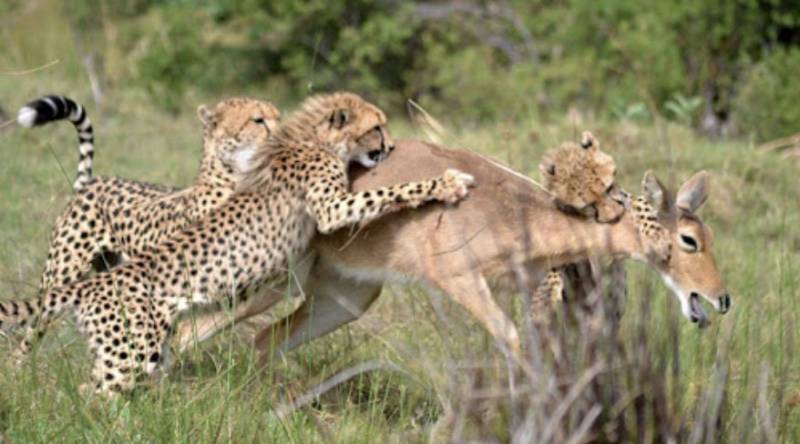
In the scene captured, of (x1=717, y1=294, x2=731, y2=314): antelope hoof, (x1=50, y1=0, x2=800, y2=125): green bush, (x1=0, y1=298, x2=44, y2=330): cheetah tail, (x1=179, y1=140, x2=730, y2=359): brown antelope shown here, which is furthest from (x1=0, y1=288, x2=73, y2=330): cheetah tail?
(x1=50, y1=0, x2=800, y2=125): green bush

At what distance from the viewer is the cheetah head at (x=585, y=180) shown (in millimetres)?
5270

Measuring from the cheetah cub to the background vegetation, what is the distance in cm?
33

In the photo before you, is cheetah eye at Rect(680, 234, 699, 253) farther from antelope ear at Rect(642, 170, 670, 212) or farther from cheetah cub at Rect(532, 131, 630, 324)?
cheetah cub at Rect(532, 131, 630, 324)

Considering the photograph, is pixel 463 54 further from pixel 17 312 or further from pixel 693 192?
pixel 17 312

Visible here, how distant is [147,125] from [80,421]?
25.5ft

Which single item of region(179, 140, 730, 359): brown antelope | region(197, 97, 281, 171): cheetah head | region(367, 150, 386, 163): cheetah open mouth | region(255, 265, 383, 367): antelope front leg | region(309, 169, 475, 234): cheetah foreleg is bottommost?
region(255, 265, 383, 367): antelope front leg

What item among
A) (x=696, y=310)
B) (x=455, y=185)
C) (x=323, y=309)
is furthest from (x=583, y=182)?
(x=323, y=309)

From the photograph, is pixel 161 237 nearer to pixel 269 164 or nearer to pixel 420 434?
pixel 269 164

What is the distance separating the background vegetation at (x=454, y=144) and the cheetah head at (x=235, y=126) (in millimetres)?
854

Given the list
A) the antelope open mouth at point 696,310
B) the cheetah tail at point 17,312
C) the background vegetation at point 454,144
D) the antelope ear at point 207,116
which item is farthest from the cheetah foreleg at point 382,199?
the antelope ear at point 207,116

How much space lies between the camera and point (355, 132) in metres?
5.67

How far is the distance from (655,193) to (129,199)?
2059 mm

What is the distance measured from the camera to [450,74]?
44.8 ft

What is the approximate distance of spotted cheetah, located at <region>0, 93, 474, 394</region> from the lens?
4.84 m
